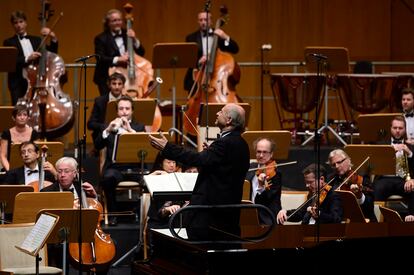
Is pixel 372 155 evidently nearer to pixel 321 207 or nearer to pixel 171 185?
pixel 321 207

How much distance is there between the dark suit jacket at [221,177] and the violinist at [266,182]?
139 cm

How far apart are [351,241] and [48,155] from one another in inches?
155

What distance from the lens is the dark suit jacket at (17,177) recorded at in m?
8.73

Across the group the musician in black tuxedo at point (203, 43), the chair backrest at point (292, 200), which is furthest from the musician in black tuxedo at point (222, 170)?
the musician in black tuxedo at point (203, 43)

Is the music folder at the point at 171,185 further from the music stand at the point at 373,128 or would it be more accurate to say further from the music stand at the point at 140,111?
the music stand at the point at 373,128

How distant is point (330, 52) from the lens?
10.3m

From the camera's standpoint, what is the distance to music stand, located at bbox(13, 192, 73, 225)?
743 centimetres

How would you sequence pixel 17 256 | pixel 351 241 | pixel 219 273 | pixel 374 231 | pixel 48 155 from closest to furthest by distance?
pixel 219 273, pixel 351 241, pixel 374 231, pixel 17 256, pixel 48 155

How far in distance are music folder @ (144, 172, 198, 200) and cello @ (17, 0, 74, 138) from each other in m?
2.67

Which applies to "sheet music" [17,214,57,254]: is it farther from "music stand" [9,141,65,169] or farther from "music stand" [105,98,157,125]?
"music stand" [105,98,157,125]

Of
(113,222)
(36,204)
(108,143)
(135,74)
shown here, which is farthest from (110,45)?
(36,204)

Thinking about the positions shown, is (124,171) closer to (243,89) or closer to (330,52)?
(330,52)

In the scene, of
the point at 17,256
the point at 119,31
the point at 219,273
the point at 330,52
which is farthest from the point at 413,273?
the point at 119,31

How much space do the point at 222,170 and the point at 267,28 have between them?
697cm
